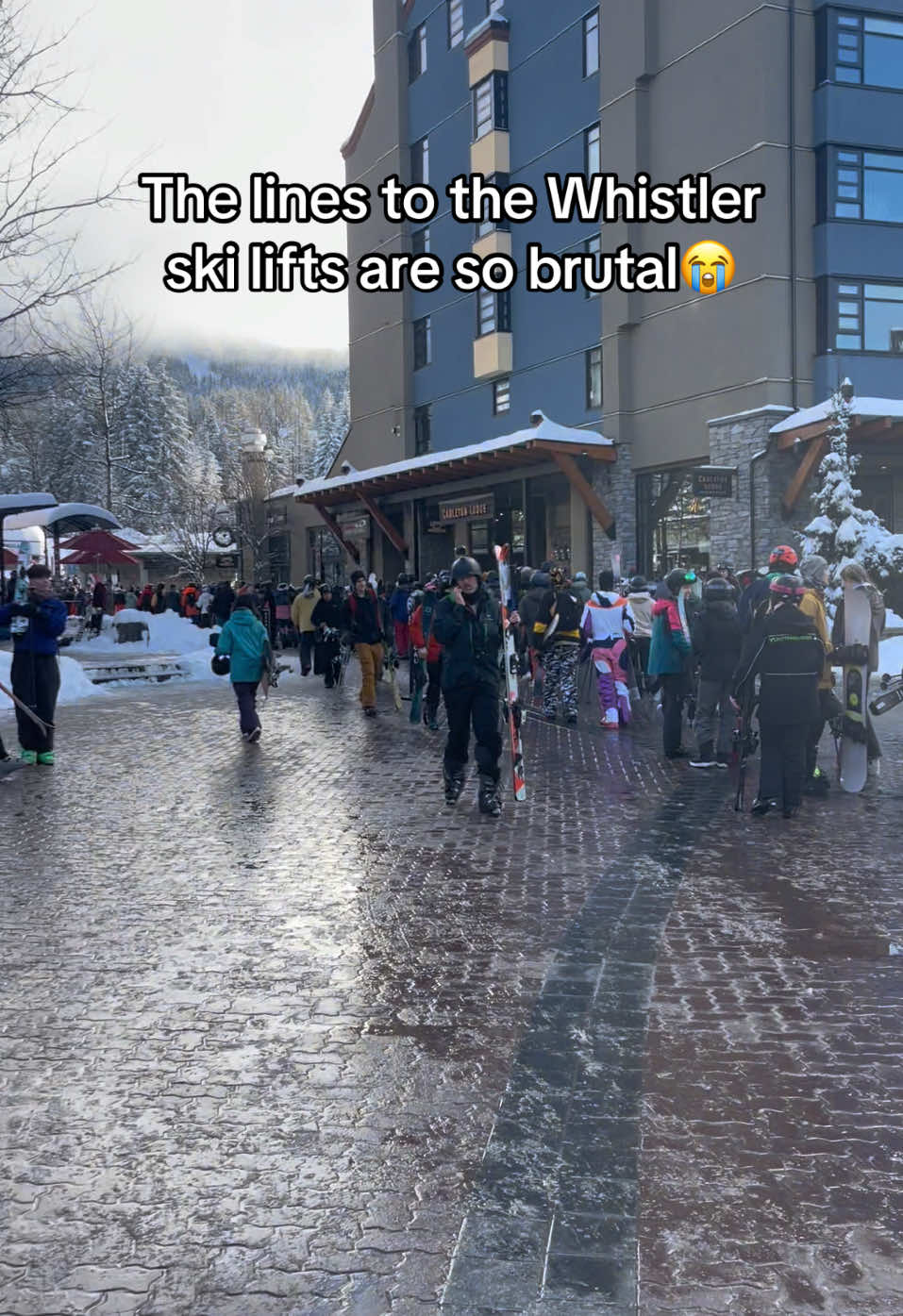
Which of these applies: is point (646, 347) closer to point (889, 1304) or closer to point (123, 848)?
point (123, 848)

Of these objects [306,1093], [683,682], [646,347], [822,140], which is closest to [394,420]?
[646,347]

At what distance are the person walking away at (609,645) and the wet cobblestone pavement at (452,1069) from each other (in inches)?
216

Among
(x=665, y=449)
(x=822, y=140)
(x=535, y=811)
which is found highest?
(x=822, y=140)

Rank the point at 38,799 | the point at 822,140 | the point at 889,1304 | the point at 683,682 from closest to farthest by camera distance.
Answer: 1. the point at 889,1304
2. the point at 38,799
3. the point at 683,682
4. the point at 822,140

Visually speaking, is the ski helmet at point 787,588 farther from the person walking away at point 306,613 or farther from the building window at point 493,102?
the building window at point 493,102

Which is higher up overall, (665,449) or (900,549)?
(665,449)

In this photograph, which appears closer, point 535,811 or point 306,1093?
point 306,1093

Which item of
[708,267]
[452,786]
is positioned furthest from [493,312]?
[452,786]

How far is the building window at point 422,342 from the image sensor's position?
38.2m

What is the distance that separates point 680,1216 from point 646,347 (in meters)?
26.7

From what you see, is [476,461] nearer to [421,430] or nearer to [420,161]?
[421,430]

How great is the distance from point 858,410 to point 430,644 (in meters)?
12.6

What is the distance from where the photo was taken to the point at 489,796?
30.0 feet

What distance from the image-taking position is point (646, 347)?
2820 centimetres
